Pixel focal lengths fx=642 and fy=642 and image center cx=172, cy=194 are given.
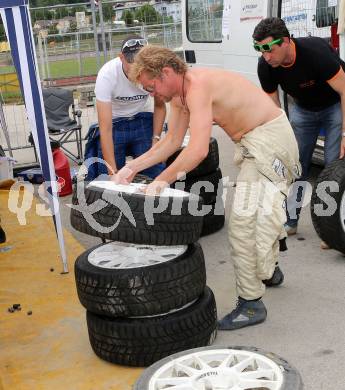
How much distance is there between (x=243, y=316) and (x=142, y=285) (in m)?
0.89

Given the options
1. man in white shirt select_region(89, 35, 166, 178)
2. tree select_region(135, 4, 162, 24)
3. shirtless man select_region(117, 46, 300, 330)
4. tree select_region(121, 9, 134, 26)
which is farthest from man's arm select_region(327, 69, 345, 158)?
tree select_region(121, 9, 134, 26)

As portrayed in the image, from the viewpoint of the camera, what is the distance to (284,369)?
112 inches

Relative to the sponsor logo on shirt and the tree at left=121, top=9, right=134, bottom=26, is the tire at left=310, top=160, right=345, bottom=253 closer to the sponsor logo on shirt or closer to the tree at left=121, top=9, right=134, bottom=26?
the sponsor logo on shirt

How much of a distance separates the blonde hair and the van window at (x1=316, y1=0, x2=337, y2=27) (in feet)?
10.5

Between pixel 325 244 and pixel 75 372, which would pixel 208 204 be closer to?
pixel 325 244

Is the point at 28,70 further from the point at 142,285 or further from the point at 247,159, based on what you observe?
the point at 142,285

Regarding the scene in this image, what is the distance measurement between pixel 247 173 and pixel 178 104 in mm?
618

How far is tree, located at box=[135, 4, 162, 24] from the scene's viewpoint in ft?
59.5

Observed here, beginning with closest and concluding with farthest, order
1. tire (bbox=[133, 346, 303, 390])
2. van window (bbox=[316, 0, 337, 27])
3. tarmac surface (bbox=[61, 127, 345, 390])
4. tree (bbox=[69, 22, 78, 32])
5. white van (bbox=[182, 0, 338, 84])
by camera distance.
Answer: tire (bbox=[133, 346, 303, 390]) < tarmac surface (bbox=[61, 127, 345, 390]) < van window (bbox=[316, 0, 337, 27]) < white van (bbox=[182, 0, 338, 84]) < tree (bbox=[69, 22, 78, 32])

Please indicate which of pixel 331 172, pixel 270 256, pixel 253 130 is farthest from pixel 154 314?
pixel 331 172

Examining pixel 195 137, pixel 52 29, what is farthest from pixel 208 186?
pixel 52 29

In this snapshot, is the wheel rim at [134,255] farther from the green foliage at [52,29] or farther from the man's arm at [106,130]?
the green foliage at [52,29]

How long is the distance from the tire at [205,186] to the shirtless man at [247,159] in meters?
1.55

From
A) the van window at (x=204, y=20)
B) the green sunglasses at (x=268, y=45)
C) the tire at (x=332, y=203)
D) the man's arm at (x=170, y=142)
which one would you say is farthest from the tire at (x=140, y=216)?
the van window at (x=204, y=20)
